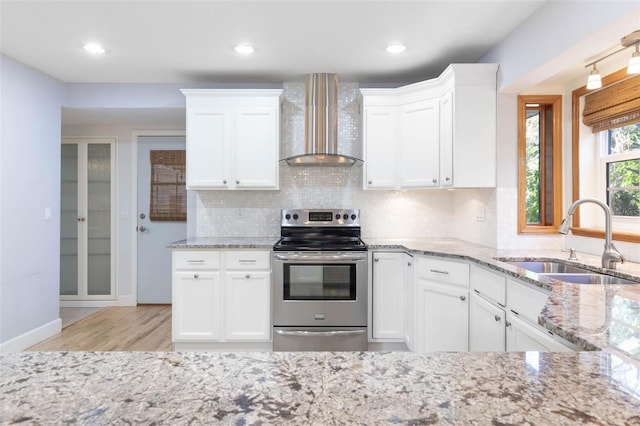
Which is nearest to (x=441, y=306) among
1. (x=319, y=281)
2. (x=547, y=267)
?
(x=547, y=267)

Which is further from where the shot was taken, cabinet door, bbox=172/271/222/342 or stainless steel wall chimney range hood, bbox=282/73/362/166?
stainless steel wall chimney range hood, bbox=282/73/362/166

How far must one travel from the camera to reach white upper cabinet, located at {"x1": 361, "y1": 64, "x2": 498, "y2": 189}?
2.72 m

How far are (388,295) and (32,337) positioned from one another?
3.12 metres

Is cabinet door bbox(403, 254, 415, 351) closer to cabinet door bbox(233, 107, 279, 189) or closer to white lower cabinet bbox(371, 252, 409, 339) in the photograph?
white lower cabinet bbox(371, 252, 409, 339)

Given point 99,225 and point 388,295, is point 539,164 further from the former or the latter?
point 99,225

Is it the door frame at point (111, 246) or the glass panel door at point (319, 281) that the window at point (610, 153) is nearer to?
the glass panel door at point (319, 281)

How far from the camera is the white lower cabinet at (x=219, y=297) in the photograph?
289 centimetres

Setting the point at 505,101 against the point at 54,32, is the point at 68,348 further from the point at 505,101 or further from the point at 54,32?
the point at 505,101

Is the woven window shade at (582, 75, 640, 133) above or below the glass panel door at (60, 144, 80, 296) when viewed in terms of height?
above

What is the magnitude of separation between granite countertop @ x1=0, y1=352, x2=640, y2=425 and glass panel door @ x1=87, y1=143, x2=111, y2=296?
4128 mm

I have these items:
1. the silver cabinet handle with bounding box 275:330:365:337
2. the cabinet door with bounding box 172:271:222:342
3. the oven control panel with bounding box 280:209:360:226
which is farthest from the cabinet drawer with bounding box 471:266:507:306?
the cabinet door with bounding box 172:271:222:342

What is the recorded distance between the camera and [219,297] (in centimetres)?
289

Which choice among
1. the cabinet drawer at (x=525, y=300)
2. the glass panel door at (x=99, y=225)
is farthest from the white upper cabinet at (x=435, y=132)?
the glass panel door at (x=99, y=225)

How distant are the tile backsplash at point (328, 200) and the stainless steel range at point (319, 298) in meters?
0.71
